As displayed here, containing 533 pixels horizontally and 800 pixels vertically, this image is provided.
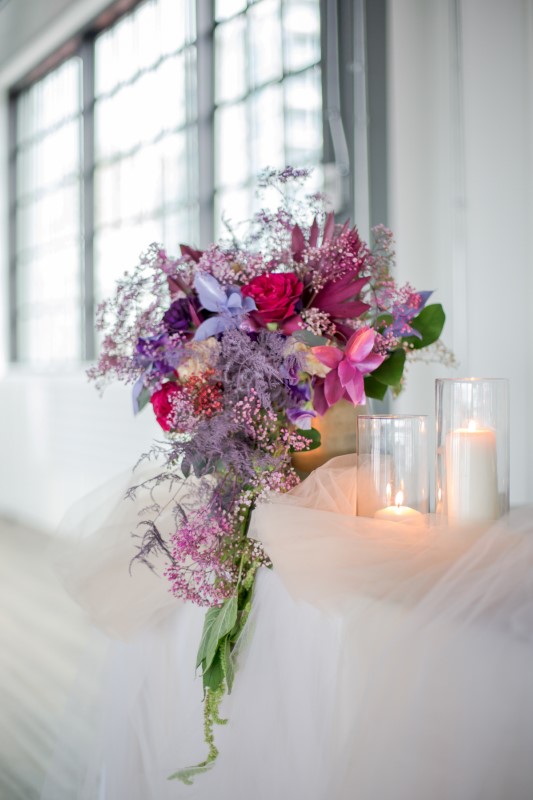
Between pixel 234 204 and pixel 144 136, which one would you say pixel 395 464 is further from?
pixel 144 136

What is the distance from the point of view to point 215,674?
0.93m

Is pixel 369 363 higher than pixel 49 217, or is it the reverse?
pixel 49 217

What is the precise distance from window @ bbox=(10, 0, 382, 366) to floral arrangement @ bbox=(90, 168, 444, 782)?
5.86 ft

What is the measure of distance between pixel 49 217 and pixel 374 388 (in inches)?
186

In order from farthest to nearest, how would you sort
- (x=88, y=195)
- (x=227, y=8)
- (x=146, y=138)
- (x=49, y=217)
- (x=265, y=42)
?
(x=49, y=217)
(x=88, y=195)
(x=146, y=138)
(x=227, y=8)
(x=265, y=42)

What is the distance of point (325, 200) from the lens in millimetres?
1094

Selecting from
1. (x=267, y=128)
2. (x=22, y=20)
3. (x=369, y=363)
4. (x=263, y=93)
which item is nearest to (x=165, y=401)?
(x=369, y=363)

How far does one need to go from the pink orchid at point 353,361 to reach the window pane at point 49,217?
4.19 m

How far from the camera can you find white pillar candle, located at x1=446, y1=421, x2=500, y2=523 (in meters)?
0.87

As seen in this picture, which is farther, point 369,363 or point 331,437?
point 331,437

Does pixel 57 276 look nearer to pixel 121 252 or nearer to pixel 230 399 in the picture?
pixel 121 252

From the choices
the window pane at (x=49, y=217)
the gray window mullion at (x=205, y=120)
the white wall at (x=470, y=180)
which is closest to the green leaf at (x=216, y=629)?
the white wall at (x=470, y=180)

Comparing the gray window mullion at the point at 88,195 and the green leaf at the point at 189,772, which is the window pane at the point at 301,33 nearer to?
the gray window mullion at the point at 88,195

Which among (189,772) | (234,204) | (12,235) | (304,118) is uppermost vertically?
(12,235)
